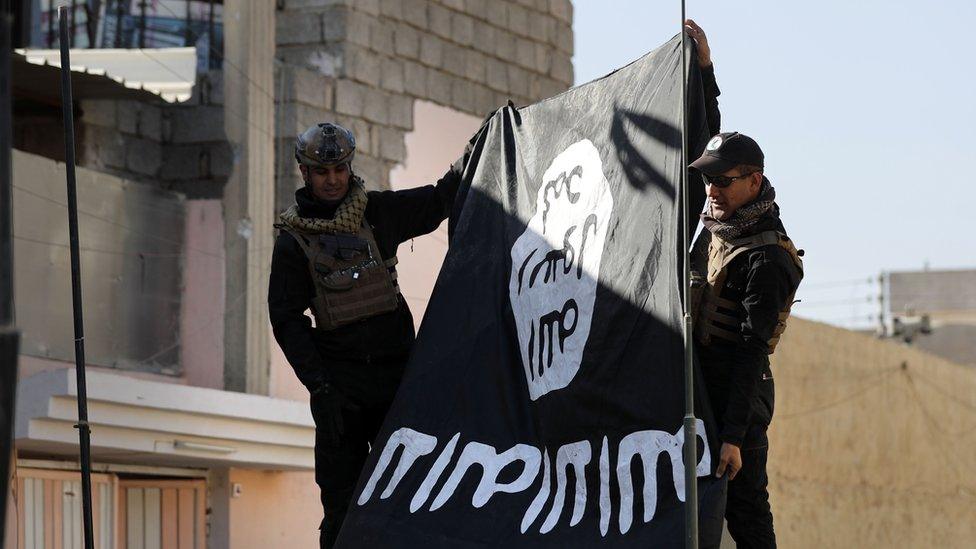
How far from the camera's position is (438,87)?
13859 millimetres

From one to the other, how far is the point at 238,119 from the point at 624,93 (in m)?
6.67

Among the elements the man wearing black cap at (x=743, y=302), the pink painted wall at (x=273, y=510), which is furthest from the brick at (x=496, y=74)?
the man wearing black cap at (x=743, y=302)

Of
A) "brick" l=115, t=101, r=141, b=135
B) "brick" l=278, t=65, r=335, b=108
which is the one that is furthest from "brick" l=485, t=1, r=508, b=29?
"brick" l=115, t=101, r=141, b=135

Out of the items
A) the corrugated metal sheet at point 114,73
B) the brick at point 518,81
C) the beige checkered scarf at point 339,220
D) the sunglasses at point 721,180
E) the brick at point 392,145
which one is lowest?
the beige checkered scarf at point 339,220

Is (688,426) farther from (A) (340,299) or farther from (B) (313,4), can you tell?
(B) (313,4)

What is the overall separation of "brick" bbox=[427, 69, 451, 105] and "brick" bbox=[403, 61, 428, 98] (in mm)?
67

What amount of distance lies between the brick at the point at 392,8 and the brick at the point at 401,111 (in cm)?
62

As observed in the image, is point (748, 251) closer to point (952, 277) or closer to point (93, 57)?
point (93, 57)

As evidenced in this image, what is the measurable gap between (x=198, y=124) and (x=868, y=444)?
8947mm

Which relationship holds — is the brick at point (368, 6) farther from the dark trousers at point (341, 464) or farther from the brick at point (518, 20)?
the dark trousers at point (341, 464)

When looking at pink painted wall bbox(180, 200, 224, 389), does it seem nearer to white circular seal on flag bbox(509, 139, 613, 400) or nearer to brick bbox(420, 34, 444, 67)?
brick bbox(420, 34, 444, 67)

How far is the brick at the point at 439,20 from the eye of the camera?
13.7m

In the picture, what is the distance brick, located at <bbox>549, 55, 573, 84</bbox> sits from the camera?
1530cm

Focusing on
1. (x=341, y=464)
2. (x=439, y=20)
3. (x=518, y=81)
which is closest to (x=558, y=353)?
(x=341, y=464)
